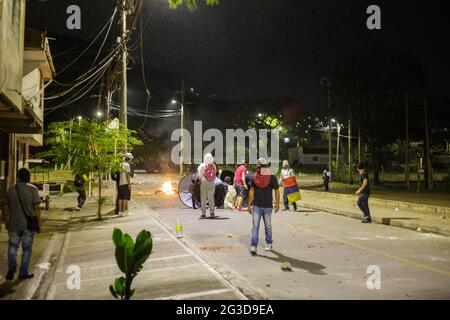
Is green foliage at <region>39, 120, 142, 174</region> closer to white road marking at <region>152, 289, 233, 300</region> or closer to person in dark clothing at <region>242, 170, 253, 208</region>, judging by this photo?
person in dark clothing at <region>242, 170, 253, 208</region>

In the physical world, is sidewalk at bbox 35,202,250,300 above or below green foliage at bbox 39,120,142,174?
below

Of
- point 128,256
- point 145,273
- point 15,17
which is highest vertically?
point 15,17

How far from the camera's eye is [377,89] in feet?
130

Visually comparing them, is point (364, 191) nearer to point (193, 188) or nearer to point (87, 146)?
point (193, 188)

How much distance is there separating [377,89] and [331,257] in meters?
33.3

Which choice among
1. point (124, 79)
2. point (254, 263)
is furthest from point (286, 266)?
point (124, 79)

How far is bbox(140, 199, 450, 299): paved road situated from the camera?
6.80 m


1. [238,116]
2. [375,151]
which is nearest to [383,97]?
[375,151]

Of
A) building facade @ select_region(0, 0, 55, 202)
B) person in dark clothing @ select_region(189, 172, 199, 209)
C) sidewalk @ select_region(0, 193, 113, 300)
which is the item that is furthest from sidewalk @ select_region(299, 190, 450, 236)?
building facade @ select_region(0, 0, 55, 202)

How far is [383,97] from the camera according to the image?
39812 mm

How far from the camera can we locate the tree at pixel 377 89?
1535 inches

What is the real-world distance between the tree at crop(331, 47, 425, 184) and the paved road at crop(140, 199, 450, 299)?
26539 mm

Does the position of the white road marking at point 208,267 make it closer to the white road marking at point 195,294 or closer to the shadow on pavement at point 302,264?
the white road marking at point 195,294

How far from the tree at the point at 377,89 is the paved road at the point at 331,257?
26.5m
